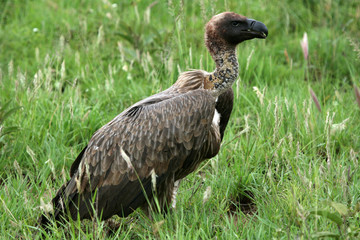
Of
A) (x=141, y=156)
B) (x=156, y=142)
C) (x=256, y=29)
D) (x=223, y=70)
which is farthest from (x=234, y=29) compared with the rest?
(x=141, y=156)

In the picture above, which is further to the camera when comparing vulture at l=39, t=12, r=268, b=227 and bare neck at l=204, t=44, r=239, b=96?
bare neck at l=204, t=44, r=239, b=96

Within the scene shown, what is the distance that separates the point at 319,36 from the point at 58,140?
11.3 feet

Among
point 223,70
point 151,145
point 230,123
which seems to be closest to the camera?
point 151,145

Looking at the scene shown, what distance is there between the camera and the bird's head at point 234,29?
12.9 feet

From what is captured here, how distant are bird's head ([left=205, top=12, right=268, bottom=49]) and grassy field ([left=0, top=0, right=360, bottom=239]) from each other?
1.80 feet

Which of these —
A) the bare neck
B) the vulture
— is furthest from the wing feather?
the bare neck

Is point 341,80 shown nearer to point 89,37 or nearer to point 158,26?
point 158,26

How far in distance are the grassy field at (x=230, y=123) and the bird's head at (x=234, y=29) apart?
549 mm

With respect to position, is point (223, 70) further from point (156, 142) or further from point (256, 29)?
point (156, 142)

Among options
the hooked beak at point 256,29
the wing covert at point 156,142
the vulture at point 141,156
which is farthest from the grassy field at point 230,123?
the hooked beak at point 256,29

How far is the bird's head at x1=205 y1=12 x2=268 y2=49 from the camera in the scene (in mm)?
3928

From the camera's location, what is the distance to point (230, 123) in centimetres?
518

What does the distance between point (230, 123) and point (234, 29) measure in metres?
1.42

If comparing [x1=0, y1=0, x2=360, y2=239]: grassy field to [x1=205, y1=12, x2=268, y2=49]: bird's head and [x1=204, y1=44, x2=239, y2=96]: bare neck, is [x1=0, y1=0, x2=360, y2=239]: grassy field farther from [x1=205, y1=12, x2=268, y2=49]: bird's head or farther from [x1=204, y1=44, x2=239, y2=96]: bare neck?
[x1=205, y1=12, x2=268, y2=49]: bird's head
